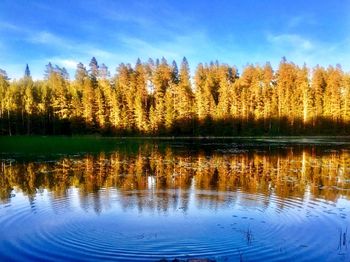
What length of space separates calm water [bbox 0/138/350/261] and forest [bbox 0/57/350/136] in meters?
72.3

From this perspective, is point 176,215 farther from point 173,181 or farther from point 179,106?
point 179,106

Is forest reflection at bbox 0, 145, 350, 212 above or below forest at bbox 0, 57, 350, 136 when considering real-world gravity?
below

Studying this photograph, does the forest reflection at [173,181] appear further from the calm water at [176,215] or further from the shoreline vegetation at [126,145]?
the shoreline vegetation at [126,145]

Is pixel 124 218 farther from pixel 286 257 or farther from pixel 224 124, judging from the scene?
pixel 224 124

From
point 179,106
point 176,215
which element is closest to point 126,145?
point 179,106

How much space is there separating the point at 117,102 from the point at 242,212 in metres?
89.9

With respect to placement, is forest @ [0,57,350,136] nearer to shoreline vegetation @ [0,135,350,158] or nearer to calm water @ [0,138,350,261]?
shoreline vegetation @ [0,135,350,158]

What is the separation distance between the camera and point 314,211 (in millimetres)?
17031

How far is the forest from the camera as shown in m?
102

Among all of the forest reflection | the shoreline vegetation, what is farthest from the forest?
the forest reflection

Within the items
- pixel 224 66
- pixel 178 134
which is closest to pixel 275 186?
pixel 178 134

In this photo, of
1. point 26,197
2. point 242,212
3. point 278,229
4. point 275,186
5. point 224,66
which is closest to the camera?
point 278,229

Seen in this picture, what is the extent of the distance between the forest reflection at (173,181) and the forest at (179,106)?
2559 inches

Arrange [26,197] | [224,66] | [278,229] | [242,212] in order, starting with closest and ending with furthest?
[278,229] < [242,212] < [26,197] < [224,66]
